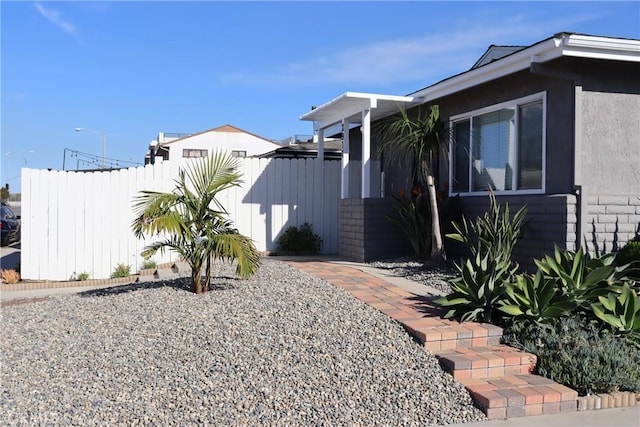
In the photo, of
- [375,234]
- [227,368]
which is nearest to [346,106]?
[375,234]

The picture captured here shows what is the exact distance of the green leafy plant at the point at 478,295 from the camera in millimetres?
6047

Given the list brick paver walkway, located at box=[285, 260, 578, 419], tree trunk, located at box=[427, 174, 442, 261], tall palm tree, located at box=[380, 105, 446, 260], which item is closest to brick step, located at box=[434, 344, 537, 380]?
brick paver walkway, located at box=[285, 260, 578, 419]

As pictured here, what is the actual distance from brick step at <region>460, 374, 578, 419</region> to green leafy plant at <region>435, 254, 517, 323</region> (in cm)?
105

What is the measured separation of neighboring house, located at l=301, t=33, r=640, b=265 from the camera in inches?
299

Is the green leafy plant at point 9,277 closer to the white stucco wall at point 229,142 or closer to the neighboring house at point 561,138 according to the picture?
the neighboring house at point 561,138

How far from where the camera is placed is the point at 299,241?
1252 cm

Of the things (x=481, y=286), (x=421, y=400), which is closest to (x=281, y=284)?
(x=481, y=286)

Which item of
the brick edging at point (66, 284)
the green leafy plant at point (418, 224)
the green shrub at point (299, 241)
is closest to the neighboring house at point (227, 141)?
the green shrub at point (299, 241)

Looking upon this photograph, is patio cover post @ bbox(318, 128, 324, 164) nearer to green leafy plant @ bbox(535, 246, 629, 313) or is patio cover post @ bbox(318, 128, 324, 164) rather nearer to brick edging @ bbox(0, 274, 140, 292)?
brick edging @ bbox(0, 274, 140, 292)

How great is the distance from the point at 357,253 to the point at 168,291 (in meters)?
4.35

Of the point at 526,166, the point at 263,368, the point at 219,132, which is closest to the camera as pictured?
the point at 263,368

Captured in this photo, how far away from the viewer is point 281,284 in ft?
25.0

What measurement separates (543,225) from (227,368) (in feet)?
16.6

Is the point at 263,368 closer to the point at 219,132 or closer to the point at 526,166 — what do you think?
the point at 526,166
